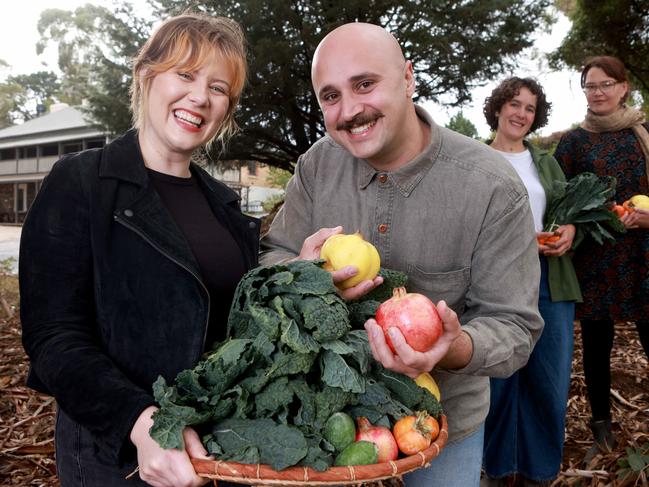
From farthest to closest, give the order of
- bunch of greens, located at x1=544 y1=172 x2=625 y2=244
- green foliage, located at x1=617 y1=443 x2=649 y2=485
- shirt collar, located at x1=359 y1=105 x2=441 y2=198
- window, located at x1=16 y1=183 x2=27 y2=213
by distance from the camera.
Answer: window, located at x1=16 y1=183 x2=27 y2=213, bunch of greens, located at x1=544 y1=172 x2=625 y2=244, green foliage, located at x1=617 y1=443 x2=649 y2=485, shirt collar, located at x1=359 y1=105 x2=441 y2=198

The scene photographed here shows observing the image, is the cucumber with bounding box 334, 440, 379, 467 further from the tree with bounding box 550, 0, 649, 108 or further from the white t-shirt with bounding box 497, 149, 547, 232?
the tree with bounding box 550, 0, 649, 108

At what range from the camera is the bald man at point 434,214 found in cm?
212

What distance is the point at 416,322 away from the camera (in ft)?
5.45

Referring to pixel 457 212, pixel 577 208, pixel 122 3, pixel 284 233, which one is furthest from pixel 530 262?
pixel 122 3

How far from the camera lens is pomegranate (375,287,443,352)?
1660 millimetres

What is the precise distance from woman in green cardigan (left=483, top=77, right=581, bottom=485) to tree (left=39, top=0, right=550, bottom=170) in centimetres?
783

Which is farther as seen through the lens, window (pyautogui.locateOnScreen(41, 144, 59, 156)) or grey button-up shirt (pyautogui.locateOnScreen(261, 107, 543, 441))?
window (pyautogui.locateOnScreen(41, 144, 59, 156))

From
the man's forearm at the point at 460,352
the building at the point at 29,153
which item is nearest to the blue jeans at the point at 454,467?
the man's forearm at the point at 460,352

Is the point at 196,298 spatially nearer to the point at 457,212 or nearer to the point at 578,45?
the point at 457,212

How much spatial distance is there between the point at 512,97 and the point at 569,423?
2.77 meters

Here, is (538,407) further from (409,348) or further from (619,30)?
(619,30)

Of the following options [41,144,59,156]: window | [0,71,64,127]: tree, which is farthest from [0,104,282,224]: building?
[0,71,64,127]: tree

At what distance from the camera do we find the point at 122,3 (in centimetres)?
1249

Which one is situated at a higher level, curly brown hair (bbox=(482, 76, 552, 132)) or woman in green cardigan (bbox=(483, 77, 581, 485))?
curly brown hair (bbox=(482, 76, 552, 132))
